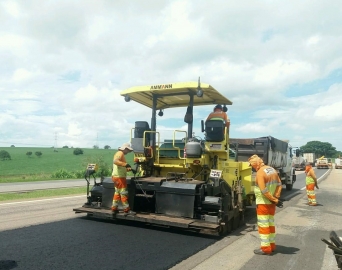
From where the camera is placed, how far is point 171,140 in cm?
826

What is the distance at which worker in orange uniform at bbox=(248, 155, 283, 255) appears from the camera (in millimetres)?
5906

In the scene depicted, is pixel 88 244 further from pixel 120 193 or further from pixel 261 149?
pixel 261 149

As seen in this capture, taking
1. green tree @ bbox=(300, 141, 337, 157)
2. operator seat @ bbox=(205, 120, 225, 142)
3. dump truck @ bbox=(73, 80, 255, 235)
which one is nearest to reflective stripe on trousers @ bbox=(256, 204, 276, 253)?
dump truck @ bbox=(73, 80, 255, 235)

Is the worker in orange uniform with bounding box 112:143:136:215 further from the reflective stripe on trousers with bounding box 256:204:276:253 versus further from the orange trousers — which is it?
the reflective stripe on trousers with bounding box 256:204:276:253

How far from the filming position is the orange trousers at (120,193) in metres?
7.60

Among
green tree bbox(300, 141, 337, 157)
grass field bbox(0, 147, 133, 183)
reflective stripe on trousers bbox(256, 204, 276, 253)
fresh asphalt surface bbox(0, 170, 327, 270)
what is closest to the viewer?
fresh asphalt surface bbox(0, 170, 327, 270)

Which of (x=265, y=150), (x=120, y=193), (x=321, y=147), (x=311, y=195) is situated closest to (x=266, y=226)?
(x=120, y=193)

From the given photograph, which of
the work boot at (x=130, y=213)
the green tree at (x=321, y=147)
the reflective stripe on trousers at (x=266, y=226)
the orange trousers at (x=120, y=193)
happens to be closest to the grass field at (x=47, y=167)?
the orange trousers at (x=120, y=193)

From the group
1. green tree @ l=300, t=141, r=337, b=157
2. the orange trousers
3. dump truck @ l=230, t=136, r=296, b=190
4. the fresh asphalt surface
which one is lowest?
the fresh asphalt surface

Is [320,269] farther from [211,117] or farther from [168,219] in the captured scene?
[211,117]

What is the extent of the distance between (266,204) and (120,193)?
314 centimetres

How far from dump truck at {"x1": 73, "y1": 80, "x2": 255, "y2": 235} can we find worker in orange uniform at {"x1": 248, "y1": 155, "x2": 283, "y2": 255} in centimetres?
92

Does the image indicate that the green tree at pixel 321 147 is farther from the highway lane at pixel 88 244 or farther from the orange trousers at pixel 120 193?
the highway lane at pixel 88 244

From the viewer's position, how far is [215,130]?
7.69 meters
